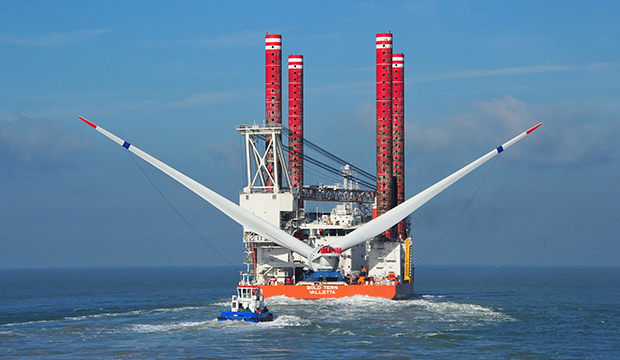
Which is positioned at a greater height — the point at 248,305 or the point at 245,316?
the point at 248,305

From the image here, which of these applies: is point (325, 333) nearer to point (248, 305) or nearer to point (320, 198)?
point (248, 305)

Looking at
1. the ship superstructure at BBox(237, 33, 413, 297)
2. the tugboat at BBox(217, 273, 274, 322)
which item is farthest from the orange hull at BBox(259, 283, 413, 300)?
the tugboat at BBox(217, 273, 274, 322)

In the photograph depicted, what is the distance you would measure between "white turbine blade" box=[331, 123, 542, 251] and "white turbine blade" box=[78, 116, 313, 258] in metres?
4.28

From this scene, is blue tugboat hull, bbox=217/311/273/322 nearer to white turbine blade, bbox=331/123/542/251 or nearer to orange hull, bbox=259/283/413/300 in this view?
orange hull, bbox=259/283/413/300

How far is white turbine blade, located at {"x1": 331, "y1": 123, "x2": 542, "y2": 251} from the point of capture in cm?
8275

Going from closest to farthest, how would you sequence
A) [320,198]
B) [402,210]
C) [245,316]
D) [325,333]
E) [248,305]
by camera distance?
[325,333]
[248,305]
[245,316]
[402,210]
[320,198]

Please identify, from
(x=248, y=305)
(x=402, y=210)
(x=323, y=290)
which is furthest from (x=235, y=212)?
(x=248, y=305)

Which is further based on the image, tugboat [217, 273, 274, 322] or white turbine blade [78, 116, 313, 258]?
white turbine blade [78, 116, 313, 258]

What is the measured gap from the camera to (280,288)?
270 feet

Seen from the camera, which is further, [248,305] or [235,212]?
[235,212]

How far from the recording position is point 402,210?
83.6 m

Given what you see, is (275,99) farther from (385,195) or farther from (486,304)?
(486,304)

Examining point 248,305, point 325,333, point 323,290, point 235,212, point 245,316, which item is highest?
point 235,212

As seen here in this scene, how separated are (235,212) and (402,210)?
54.7 feet
